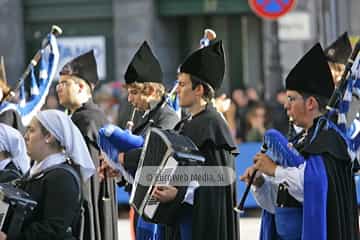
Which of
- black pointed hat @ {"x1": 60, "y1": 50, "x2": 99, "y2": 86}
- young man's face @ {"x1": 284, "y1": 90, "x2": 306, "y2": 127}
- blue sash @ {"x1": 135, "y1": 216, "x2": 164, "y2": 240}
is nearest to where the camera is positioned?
young man's face @ {"x1": 284, "y1": 90, "x2": 306, "y2": 127}

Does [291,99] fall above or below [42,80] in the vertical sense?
below

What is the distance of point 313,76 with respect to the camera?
6.54m

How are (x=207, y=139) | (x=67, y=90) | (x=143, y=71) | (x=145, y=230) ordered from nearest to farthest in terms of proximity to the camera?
(x=207, y=139) < (x=145, y=230) < (x=143, y=71) < (x=67, y=90)

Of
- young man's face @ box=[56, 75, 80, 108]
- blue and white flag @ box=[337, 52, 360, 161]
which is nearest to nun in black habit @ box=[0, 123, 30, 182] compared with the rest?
young man's face @ box=[56, 75, 80, 108]

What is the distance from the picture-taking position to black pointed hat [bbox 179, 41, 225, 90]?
716 cm

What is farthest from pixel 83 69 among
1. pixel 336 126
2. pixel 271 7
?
pixel 271 7

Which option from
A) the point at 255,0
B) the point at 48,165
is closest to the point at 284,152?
the point at 48,165

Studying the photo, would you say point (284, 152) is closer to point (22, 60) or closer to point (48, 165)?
point (48, 165)

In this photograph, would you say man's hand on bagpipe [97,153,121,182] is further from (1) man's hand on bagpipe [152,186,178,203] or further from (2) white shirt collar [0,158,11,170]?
(1) man's hand on bagpipe [152,186,178,203]

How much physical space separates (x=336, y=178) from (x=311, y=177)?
181 millimetres

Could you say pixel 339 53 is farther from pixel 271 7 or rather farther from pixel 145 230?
pixel 271 7

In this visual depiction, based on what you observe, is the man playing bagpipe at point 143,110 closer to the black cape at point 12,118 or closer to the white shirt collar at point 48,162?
the black cape at point 12,118

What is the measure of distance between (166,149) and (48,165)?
2.66 feet

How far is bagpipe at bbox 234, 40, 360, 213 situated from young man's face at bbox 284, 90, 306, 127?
16cm
